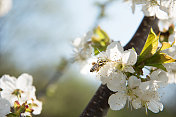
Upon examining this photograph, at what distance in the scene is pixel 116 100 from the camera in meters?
0.65

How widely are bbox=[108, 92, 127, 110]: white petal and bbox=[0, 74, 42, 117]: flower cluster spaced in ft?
0.91

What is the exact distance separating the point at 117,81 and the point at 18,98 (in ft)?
1.22

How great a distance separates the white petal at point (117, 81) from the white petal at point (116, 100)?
1.4 inches

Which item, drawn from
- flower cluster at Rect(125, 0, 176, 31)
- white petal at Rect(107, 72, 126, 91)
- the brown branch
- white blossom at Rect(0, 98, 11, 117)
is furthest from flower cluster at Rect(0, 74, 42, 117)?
flower cluster at Rect(125, 0, 176, 31)

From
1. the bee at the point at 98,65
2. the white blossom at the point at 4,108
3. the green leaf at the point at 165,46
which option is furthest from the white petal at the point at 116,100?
the white blossom at the point at 4,108

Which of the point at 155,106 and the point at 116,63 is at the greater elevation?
the point at 116,63

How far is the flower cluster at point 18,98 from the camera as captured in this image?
0.65 metres

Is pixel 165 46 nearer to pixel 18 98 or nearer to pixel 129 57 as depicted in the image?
pixel 129 57

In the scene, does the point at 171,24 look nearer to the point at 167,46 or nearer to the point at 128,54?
the point at 167,46

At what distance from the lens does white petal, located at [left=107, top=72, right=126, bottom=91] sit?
0.61m

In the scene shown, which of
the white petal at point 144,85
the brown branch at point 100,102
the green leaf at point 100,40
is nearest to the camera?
the white petal at point 144,85

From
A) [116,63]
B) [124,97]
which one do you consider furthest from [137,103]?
[116,63]

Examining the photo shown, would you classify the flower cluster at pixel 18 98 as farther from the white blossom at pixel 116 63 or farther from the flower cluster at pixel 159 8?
the flower cluster at pixel 159 8

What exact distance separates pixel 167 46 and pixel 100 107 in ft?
1.02
